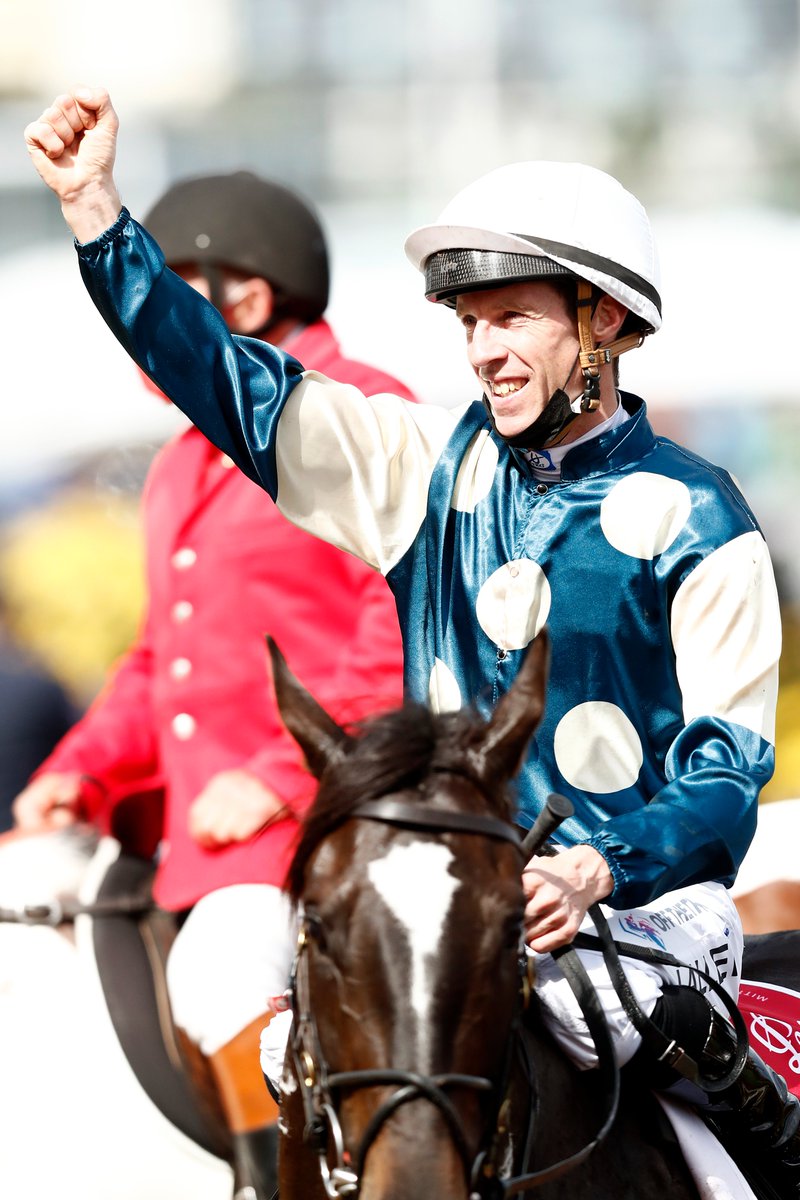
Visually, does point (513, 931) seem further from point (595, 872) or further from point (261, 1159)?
point (261, 1159)

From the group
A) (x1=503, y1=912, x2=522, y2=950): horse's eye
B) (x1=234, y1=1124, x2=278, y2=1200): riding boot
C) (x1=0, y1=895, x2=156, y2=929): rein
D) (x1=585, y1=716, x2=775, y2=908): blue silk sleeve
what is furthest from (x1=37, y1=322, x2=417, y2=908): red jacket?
(x1=503, y1=912, x2=522, y2=950): horse's eye

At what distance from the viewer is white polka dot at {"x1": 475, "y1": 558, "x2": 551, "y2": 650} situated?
2990mm

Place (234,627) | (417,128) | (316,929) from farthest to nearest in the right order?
1. (417,128)
2. (234,627)
3. (316,929)

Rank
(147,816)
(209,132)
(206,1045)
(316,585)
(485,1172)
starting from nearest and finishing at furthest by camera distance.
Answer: (485,1172)
(206,1045)
(316,585)
(147,816)
(209,132)

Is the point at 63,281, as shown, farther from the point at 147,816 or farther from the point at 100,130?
the point at 100,130

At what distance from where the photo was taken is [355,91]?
1712 centimetres

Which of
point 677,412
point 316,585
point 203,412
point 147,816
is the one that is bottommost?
point 677,412

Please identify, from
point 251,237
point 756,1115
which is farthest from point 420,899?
point 251,237

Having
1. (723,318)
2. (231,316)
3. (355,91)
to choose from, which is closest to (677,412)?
(723,318)

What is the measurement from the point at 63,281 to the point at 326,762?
13.4 m

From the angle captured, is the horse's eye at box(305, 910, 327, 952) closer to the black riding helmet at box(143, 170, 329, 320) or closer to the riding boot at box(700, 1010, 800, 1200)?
the riding boot at box(700, 1010, 800, 1200)

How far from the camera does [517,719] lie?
2.39 metres

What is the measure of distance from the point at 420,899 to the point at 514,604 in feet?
3.04

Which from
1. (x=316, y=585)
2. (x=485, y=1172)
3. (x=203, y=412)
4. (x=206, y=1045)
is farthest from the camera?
(x=316, y=585)
